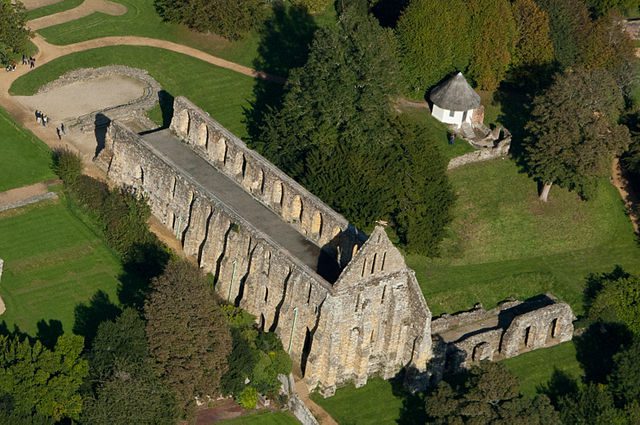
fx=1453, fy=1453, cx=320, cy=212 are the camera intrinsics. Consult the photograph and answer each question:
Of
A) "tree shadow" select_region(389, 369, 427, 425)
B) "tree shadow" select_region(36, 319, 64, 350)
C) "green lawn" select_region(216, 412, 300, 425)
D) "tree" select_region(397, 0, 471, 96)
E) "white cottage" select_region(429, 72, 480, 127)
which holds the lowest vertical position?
"green lawn" select_region(216, 412, 300, 425)

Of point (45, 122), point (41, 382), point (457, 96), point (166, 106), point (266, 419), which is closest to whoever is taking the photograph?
point (41, 382)

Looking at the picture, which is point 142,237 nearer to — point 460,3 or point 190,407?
point 190,407

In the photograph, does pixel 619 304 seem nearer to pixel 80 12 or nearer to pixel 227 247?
pixel 227 247

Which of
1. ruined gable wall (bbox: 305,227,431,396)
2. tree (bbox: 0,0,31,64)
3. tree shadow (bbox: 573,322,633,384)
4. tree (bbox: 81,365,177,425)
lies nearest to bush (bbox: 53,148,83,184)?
tree (bbox: 0,0,31,64)

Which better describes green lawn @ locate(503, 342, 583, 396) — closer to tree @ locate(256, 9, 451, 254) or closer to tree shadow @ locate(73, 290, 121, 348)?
tree @ locate(256, 9, 451, 254)

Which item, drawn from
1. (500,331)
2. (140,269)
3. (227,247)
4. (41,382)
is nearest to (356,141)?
(227,247)

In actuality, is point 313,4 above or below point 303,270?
above

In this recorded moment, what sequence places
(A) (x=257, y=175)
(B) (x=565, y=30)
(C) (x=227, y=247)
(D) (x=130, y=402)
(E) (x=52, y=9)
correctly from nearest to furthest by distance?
(D) (x=130, y=402) → (C) (x=227, y=247) → (A) (x=257, y=175) → (B) (x=565, y=30) → (E) (x=52, y=9)
